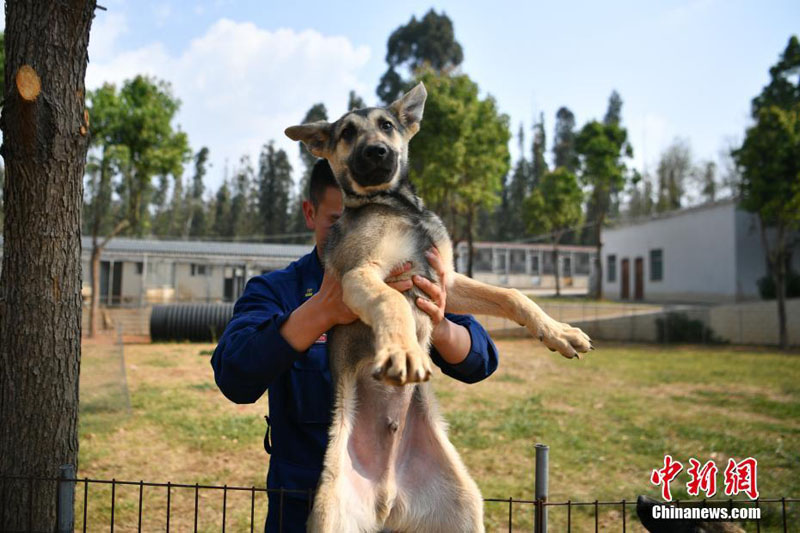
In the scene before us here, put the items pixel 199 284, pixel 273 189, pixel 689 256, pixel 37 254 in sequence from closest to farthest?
pixel 37 254, pixel 689 256, pixel 199 284, pixel 273 189

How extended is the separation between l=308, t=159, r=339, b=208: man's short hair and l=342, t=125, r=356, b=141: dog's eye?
0.36 metres

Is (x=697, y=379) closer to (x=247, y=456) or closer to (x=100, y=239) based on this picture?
(x=247, y=456)

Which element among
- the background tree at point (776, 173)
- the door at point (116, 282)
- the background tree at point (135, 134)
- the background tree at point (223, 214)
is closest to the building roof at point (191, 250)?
the door at point (116, 282)

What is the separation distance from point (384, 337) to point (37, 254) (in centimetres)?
254

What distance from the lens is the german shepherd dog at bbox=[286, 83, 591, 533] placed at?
2621 mm

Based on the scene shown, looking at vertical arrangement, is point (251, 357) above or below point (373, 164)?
below

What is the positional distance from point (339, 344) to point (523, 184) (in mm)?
77191

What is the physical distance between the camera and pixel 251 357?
105 inches

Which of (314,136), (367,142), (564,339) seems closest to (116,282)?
(314,136)

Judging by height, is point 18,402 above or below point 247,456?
above

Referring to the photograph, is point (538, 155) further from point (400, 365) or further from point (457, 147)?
point (400, 365)

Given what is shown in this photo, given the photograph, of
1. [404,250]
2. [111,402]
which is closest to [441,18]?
[111,402]

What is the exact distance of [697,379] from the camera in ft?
48.4

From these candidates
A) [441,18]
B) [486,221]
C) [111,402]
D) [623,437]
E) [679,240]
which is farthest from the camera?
[486,221]
